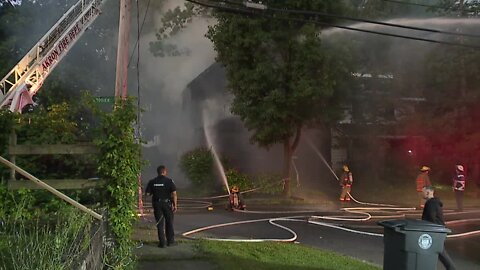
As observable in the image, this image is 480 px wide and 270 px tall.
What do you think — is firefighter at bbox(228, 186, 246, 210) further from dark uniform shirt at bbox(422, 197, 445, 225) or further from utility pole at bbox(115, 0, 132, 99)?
dark uniform shirt at bbox(422, 197, 445, 225)

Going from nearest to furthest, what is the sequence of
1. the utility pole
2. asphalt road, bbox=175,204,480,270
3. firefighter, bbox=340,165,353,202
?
asphalt road, bbox=175,204,480,270, the utility pole, firefighter, bbox=340,165,353,202

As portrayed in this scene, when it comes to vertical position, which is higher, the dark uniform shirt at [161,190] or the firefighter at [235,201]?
the dark uniform shirt at [161,190]

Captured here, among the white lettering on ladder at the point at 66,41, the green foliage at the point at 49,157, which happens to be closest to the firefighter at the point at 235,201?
the white lettering on ladder at the point at 66,41

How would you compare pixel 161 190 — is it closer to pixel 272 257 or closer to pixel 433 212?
pixel 272 257

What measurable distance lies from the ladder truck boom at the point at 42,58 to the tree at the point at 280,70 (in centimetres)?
440

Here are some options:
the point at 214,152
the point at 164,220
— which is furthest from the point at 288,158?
the point at 164,220

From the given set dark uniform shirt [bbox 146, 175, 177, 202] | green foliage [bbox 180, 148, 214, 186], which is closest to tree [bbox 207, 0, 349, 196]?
green foliage [bbox 180, 148, 214, 186]

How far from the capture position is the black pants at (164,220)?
845 cm

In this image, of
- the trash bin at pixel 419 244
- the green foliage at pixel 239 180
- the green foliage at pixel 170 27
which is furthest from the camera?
the green foliage at pixel 170 27

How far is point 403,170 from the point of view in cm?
2442

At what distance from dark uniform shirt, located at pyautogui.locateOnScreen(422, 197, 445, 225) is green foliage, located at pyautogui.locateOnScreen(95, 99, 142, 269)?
163 inches

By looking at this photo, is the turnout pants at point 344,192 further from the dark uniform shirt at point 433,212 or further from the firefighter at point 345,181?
the dark uniform shirt at point 433,212

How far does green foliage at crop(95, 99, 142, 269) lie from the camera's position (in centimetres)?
644

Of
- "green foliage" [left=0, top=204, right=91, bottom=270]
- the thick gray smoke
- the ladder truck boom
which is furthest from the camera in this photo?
the thick gray smoke
